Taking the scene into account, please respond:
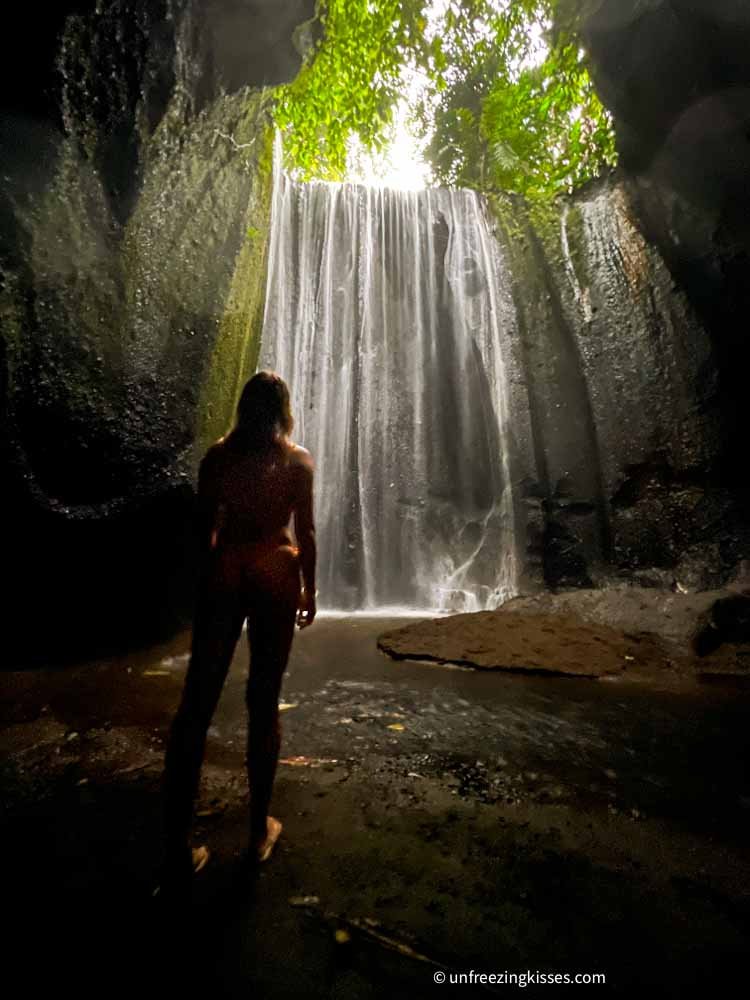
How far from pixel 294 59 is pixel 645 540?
28.9 ft

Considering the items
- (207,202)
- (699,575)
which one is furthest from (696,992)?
(207,202)

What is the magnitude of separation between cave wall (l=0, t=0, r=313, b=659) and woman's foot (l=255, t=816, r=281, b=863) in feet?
11.7

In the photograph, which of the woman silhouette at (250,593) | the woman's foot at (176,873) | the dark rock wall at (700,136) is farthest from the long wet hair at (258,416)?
the dark rock wall at (700,136)

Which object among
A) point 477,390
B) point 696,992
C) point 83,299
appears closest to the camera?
point 696,992

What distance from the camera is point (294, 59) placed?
280 inches

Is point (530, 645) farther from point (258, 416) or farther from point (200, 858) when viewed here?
point (258, 416)

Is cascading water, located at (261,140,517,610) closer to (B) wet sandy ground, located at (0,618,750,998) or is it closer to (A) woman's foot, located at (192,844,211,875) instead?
(B) wet sandy ground, located at (0,618,750,998)

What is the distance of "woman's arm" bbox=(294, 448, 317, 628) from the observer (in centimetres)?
212

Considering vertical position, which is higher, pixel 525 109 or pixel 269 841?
pixel 525 109

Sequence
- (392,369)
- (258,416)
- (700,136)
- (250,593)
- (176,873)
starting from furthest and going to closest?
(392,369), (700,136), (258,416), (250,593), (176,873)

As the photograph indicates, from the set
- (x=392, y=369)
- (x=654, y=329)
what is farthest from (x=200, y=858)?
(x=392, y=369)

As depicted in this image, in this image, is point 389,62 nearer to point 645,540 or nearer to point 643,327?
point 643,327

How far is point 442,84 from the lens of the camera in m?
10.3

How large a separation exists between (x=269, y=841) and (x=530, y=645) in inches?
142
